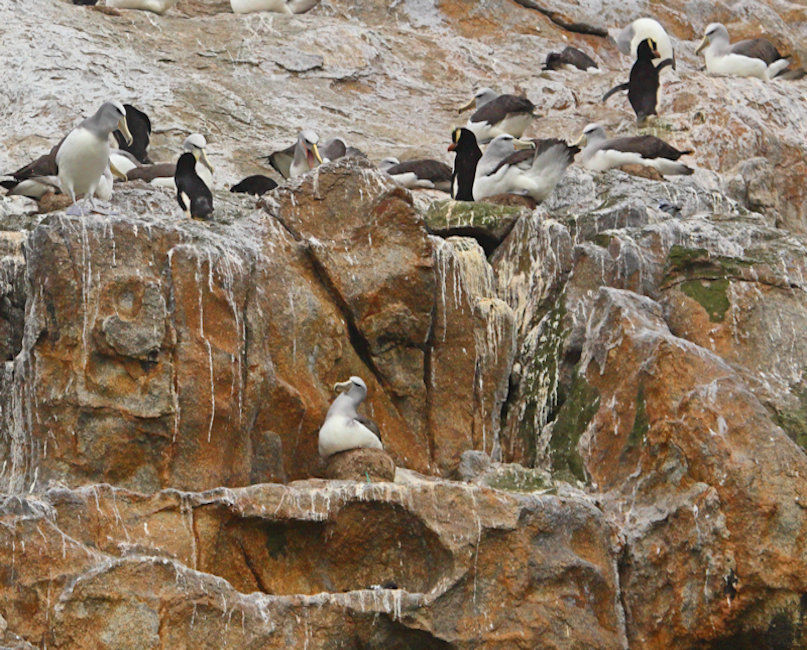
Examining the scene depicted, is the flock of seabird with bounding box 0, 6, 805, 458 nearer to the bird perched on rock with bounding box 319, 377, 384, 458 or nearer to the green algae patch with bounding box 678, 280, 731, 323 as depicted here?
the bird perched on rock with bounding box 319, 377, 384, 458

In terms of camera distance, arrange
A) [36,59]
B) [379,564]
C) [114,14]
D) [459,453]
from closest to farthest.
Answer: [379,564] < [459,453] < [36,59] < [114,14]

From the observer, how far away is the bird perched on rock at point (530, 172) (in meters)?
15.3

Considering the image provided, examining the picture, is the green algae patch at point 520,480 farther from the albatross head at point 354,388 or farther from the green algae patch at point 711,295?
the green algae patch at point 711,295

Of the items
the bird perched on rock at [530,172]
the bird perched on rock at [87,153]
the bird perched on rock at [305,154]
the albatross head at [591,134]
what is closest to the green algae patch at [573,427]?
the bird perched on rock at [530,172]

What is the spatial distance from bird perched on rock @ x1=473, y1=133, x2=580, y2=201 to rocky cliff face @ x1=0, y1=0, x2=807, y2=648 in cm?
25

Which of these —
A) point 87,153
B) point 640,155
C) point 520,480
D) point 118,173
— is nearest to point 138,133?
point 118,173

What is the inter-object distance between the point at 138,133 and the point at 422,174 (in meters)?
3.05

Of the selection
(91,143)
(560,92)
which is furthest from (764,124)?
(91,143)

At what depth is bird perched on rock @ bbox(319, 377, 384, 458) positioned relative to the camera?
36.5 ft

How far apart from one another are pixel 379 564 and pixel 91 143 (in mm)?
4394

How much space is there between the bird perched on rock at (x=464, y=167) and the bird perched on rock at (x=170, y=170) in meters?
2.45

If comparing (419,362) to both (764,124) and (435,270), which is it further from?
(764,124)

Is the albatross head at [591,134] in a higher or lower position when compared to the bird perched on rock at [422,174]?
higher

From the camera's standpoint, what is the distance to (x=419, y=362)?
12.5 meters
